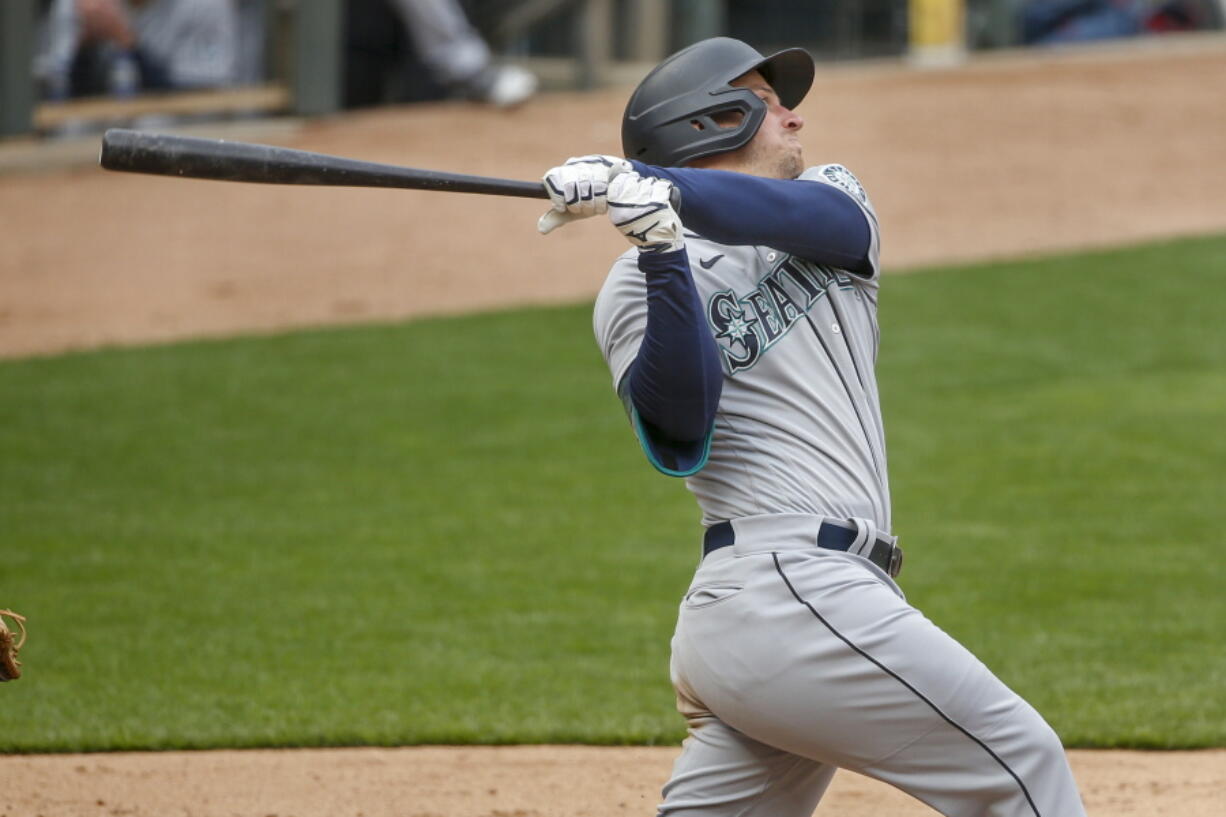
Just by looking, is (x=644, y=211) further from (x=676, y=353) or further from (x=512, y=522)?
(x=512, y=522)

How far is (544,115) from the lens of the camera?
12.6 m

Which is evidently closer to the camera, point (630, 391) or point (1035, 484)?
point (630, 391)

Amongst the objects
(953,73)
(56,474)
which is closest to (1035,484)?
(56,474)

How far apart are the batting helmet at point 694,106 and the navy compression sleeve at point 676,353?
35cm

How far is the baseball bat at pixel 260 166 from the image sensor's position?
100 inches

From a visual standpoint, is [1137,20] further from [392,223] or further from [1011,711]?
[1011,711]

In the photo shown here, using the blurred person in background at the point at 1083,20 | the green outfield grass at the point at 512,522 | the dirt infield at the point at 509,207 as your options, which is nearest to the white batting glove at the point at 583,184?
the green outfield grass at the point at 512,522

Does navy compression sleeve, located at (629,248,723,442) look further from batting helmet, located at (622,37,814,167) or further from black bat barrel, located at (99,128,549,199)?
batting helmet, located at (622,37,814,167)

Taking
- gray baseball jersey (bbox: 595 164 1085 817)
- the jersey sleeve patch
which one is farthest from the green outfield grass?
the jersey sleeve patch

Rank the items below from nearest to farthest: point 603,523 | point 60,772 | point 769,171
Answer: point 769,171 → point 60,772 → point 603,523

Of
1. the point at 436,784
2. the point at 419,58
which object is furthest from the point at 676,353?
the point at 419,58

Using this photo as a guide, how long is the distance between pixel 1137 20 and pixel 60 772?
43.3ft

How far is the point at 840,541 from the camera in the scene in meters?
2.72

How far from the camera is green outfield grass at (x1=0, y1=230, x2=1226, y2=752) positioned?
501 centimetres
